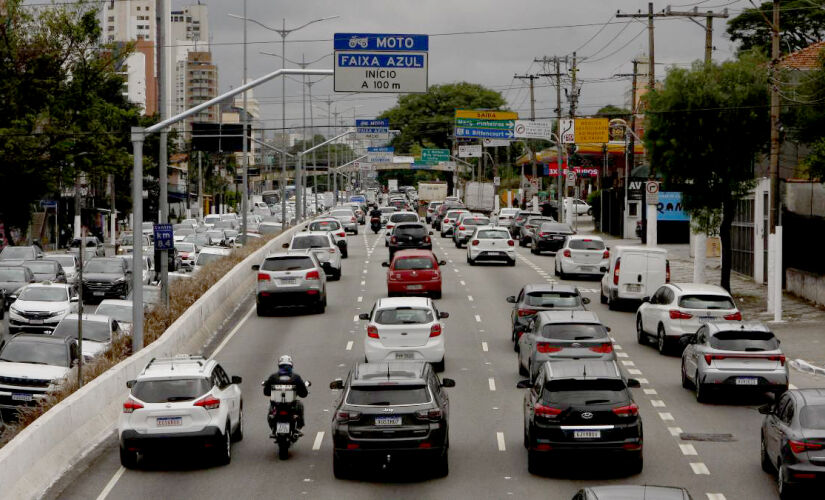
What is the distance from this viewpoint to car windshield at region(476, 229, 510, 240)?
51.5m

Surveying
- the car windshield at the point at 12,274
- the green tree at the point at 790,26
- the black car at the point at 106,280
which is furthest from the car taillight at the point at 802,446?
the green tree at the point at 790,26

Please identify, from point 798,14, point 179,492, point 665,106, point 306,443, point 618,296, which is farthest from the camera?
point 798,14

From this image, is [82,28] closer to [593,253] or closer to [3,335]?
[3,335]

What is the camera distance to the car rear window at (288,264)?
1426 inches

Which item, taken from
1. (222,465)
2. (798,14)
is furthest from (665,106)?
(798,14)

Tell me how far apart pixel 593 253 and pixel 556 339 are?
73.6 ft

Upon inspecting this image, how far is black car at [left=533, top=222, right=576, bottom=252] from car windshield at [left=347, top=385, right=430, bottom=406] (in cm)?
4143

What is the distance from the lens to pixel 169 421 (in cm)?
1812

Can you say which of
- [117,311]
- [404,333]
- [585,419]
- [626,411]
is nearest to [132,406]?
[585,419]

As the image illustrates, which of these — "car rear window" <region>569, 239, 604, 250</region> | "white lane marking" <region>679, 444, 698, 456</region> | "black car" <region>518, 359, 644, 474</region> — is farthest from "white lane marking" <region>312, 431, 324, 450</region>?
"car rear window" <region>569, 239, 604, 250</region>

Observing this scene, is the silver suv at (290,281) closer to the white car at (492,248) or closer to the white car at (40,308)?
the white car at (40,308)

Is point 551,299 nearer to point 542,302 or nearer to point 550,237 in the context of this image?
point 542,302

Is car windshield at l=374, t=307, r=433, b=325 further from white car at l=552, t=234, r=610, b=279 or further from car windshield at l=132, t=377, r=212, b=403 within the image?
white car at l=552, t=234, r=610, b=279

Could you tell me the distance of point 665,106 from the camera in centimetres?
4038
